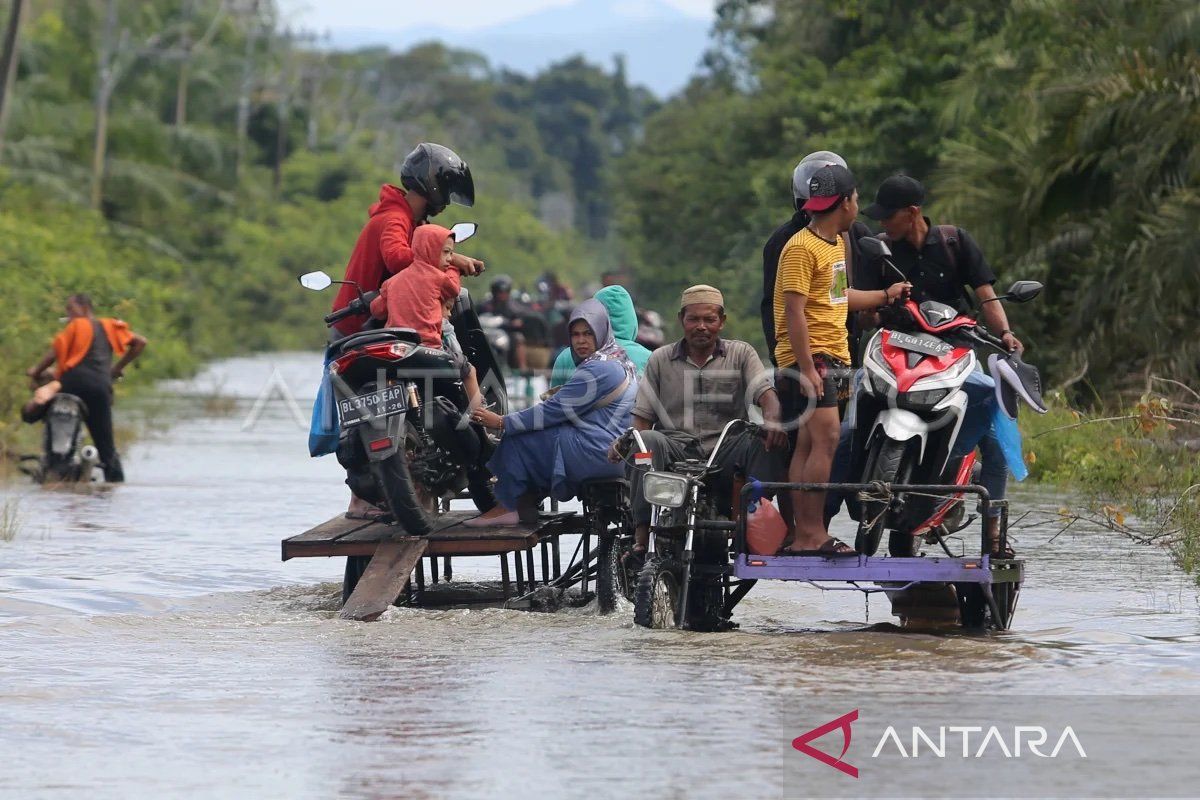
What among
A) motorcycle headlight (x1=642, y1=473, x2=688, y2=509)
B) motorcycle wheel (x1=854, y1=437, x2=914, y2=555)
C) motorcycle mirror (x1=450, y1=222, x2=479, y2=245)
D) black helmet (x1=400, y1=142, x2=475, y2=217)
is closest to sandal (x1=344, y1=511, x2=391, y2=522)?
motorcycle mirror (x1=450, y1=222, x2=479, y2=245)

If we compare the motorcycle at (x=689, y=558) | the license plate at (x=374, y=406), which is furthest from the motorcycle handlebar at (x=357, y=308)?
the motorcycle at (x=689, y=558)

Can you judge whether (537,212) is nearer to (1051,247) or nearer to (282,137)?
(282,137)

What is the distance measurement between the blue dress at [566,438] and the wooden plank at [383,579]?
2.01ft

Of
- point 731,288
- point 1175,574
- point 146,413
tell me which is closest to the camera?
point 1175,574

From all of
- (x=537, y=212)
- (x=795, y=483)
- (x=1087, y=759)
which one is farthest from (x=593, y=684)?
(x=537, y=212)

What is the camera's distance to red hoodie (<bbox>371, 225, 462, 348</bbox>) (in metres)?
11.6

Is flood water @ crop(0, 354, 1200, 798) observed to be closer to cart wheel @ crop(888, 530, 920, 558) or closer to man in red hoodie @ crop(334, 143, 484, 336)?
cart wheel @ crop(888, 530, 920, 558)

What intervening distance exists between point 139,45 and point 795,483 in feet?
194

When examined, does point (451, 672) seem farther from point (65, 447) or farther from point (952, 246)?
point (65, 447)

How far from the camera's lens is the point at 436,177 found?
1219 centimetres

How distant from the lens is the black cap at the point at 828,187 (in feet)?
33.5

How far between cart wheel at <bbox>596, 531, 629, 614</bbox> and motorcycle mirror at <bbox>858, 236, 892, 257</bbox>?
2.01 meters

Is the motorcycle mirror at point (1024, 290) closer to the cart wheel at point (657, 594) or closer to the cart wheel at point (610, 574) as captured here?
the cart wheel at point (657, 594)

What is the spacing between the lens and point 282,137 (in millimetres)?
89625
